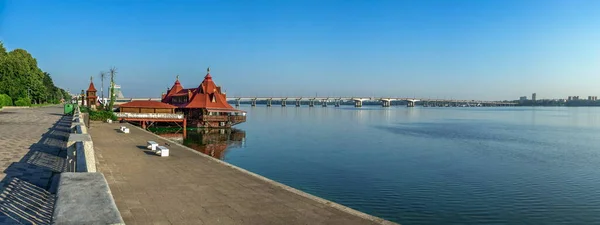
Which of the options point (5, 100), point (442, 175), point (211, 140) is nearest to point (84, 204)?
point (442, 175)

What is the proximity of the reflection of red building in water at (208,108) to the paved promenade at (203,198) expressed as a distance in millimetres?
37999

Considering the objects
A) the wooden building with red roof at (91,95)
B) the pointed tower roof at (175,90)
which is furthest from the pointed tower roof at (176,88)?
the wooden building with red roof at (91,95)

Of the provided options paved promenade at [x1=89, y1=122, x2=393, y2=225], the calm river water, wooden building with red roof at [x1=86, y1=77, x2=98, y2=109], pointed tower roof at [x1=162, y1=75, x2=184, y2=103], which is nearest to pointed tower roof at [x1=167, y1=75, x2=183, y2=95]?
pointed tower roof at [x1=162, y1=75, x2=184, y2=103]

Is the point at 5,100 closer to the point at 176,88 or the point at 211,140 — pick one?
the point at 176,88

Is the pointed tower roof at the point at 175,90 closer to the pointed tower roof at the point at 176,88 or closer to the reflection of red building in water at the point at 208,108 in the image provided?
the pointed tower roof at the point at 176,88

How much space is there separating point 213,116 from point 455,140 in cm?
2998

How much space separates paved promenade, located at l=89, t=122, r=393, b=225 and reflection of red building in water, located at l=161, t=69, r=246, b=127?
38.0 meters

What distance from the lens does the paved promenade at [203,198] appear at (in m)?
8.74

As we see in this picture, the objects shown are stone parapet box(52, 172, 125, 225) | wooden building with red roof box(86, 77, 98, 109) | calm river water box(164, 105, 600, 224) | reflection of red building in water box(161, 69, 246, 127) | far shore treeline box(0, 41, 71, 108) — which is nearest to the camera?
stone parapet box(52, 172, 125, 225)

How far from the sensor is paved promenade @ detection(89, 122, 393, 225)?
8.74 metres

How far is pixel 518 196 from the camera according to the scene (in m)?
18.5

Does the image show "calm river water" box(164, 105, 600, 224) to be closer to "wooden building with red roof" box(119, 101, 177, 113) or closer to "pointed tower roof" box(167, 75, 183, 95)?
"wooden building with red roof" box(119, 101, 177, 113)

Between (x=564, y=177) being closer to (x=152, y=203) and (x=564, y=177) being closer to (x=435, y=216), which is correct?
(x=435, y=216)

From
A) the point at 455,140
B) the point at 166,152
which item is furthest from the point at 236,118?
the point at 166,152
